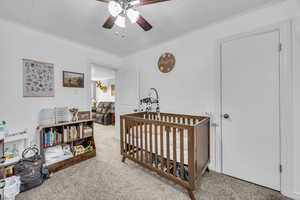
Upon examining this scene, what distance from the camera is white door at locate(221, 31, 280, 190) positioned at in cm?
148

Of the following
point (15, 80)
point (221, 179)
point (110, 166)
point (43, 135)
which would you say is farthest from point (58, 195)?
point (221, 179)

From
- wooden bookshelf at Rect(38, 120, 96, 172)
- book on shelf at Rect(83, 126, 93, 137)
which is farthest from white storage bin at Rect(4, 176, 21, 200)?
book on shelf at Rect(83, 126, 93, 137)

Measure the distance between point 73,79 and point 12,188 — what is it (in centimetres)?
188

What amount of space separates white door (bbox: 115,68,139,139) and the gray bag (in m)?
1.99

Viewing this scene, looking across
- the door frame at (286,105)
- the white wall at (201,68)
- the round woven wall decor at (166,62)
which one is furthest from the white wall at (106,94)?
the door frame at (286,105)

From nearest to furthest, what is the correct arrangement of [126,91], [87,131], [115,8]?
[115,8] → [87,131] → [126,91]

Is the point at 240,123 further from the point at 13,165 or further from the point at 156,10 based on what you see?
the point at 13,165

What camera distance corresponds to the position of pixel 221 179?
170cm

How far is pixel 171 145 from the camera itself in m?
1.73

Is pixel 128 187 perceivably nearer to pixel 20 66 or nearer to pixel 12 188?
pixel 12 188

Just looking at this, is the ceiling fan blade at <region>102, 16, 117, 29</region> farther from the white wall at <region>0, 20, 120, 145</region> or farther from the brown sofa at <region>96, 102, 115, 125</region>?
the brown sofa at <region>96, 102, 115, 125</region>

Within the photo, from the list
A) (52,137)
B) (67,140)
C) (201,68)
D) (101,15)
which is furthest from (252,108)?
(52,137)

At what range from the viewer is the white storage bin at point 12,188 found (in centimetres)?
131

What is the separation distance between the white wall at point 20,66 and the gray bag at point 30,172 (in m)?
0.60
